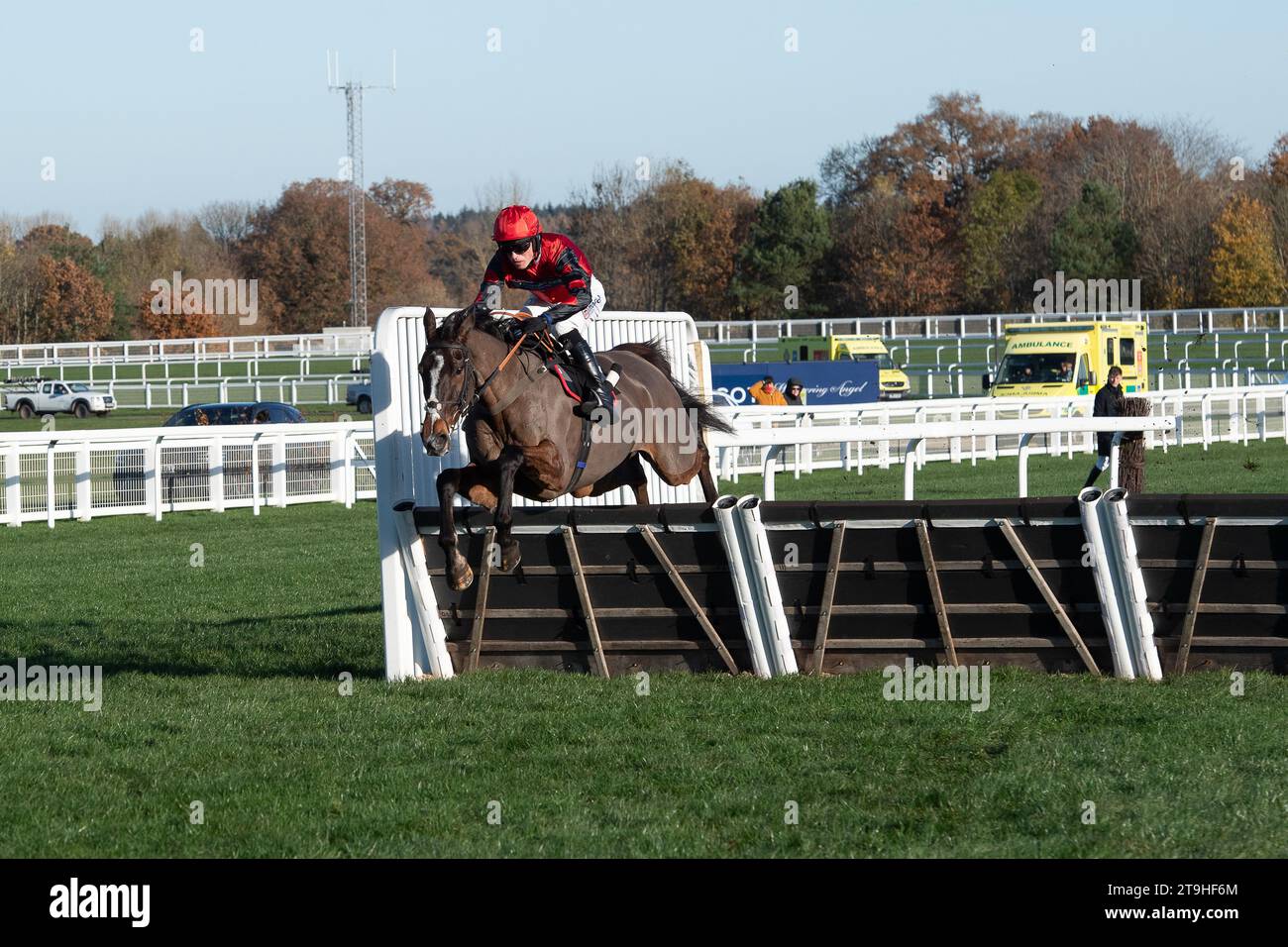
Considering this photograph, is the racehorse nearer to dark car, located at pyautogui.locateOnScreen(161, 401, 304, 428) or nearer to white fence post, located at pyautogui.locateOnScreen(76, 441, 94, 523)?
white fence post, located at pyautogui.locateOnScreen(76, 441, 94, 523)

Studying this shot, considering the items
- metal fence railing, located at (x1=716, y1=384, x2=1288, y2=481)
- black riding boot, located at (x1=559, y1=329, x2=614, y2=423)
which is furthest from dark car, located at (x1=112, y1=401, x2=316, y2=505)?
black riding boot, located at (x1=559, y1=329, x2=614, y2=423)

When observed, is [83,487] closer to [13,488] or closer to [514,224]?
[13,488]

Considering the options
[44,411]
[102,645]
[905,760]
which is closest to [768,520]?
[905,760]

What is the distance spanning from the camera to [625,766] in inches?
253

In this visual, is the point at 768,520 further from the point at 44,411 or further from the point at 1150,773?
the point at 44,411

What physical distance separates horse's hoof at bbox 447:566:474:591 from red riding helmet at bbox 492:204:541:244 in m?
1.68

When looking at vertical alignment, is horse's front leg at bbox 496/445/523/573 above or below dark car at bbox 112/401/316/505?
above

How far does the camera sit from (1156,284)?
55688 millimetres

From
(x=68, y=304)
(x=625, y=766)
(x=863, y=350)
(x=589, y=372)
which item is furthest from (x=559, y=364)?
(x=68, y=304)

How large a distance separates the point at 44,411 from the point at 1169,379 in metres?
29.4
